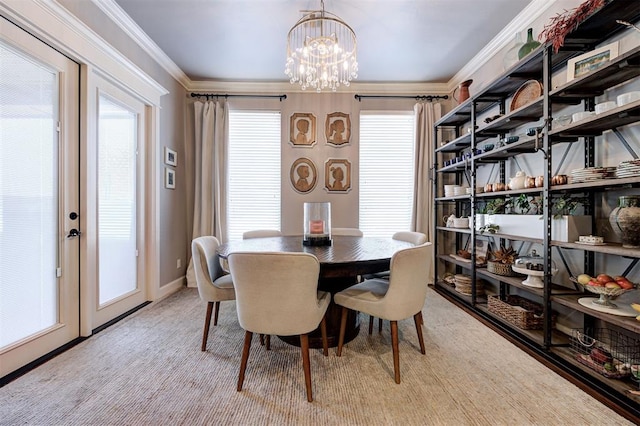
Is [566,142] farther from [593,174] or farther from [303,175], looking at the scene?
[303,175]

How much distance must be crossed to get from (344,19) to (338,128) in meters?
1.50

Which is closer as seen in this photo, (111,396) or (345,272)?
(111,396)

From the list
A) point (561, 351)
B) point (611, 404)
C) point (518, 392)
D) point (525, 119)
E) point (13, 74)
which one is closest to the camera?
point (611, 404)

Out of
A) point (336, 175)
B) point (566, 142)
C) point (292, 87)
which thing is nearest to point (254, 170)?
point (336, 175)

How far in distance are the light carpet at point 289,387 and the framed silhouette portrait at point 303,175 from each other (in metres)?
2.24

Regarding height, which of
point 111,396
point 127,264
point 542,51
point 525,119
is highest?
point 542,51

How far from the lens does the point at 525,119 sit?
254 cm

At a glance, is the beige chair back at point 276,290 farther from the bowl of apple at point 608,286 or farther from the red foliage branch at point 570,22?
the red foliage branch at point 570,22

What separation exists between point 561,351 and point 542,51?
→ 2139mm

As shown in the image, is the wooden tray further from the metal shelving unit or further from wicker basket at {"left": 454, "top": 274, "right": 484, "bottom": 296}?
wicker basket at {"left": 454, "top": 274, "right": 484, "bottom": 296}

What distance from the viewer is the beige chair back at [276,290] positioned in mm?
1513

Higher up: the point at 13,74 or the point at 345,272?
the point at 13,74

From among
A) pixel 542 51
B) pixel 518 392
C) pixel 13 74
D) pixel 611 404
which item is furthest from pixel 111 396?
pixel 542 51

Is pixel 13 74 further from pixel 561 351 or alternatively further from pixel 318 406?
pixel 561 351
